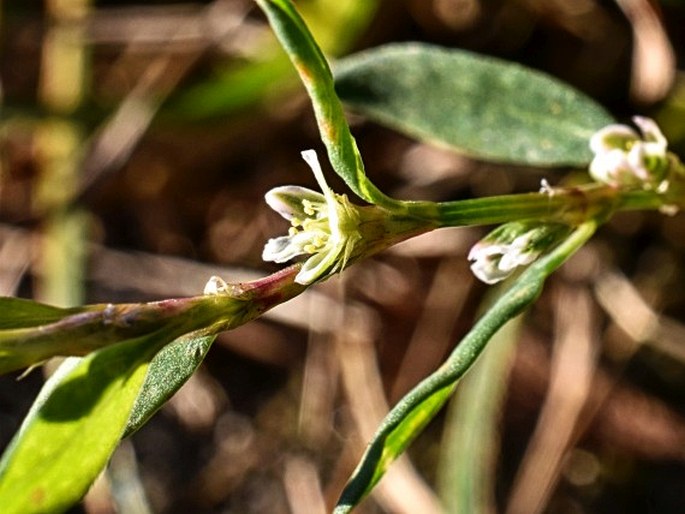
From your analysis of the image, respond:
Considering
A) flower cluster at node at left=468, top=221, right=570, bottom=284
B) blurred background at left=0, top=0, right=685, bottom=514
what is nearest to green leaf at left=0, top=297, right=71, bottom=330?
flower cluster at node at left=468, top=221, right=570, bottom=284

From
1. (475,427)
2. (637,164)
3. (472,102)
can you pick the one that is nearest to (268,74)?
(472,102)

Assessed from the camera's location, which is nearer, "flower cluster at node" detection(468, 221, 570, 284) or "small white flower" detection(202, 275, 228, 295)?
"small white flower" detection(202, 275, 228, 295)

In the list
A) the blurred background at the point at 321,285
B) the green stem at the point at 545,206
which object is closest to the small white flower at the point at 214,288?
the green stem at the point at 545,206

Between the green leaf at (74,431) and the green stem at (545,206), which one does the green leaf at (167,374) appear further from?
the green stem at (545,206)

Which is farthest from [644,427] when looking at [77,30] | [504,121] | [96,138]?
[77,30]

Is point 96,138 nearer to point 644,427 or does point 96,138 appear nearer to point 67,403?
point 644,427

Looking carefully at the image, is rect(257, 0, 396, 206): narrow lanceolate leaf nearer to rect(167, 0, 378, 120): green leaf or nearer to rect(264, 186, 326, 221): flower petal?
rect(264, 186, 326, 221): flower petal

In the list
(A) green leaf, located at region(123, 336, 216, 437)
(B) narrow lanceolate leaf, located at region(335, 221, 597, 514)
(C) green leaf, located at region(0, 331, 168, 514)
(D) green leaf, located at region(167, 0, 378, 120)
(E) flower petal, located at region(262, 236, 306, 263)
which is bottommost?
(D) green leaf, located at region(167, 0, 378, 120)
